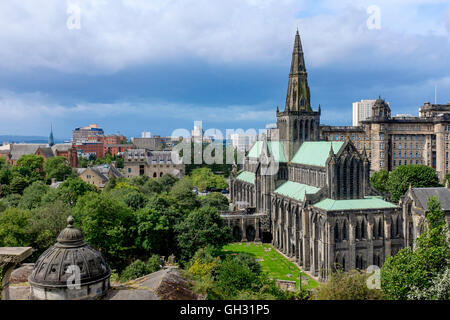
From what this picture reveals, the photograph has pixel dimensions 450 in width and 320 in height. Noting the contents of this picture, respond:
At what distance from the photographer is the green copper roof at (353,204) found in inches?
1983

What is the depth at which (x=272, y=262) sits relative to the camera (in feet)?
187

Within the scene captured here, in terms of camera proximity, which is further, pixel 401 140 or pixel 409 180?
pixel 401 140

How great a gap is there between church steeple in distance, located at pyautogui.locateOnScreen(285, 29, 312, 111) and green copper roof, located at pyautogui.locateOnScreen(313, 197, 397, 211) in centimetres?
2411

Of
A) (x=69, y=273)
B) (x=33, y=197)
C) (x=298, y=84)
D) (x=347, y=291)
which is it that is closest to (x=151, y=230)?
(x=69, y=273)

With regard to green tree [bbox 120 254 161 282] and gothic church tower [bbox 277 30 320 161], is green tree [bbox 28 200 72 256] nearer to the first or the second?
green tree [bbox 120 254 161 282]

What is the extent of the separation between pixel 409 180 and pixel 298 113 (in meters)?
33.0

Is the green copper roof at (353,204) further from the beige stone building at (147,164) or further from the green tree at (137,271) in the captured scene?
the beige stone building at (147,164)

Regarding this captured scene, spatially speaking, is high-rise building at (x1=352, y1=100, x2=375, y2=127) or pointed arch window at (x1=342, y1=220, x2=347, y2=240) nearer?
pointed arch window at (x1=342, y1=220, x2=347, y2=240)

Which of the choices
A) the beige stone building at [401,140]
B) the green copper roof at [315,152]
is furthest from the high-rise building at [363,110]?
the green copper roof at [315,152]

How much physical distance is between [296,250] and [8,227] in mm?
39993

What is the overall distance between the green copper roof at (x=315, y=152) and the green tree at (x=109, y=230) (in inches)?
1231

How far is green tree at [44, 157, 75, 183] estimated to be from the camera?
4341 inches

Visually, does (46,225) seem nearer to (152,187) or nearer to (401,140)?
(152,187)

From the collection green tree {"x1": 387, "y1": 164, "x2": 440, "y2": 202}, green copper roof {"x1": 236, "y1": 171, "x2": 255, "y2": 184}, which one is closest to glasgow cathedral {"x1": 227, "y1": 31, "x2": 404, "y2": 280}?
green copper roof {"x1": 236, "y1": 171, "x2": 255, "y2": 184}
